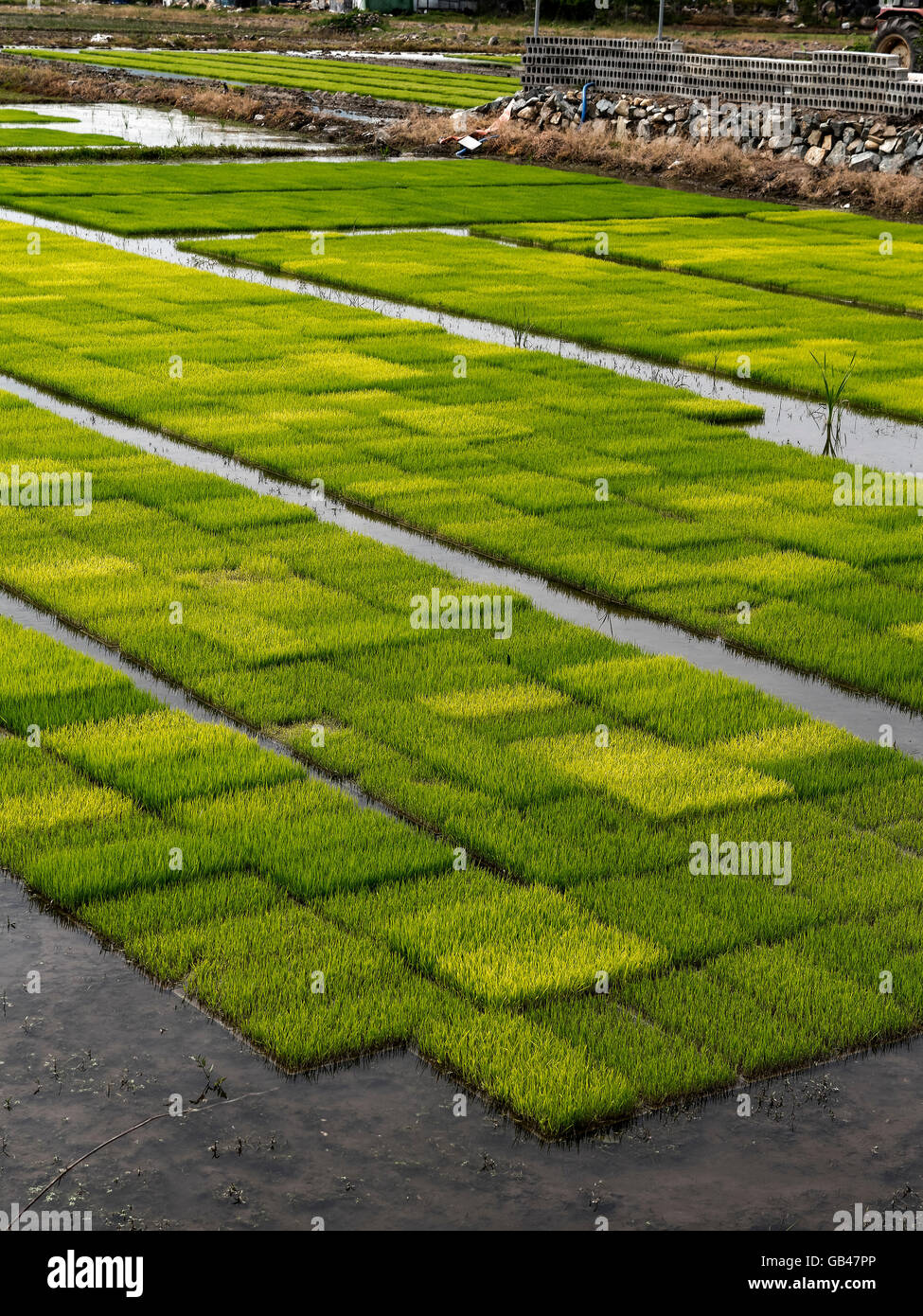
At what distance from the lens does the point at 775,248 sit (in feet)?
88.9

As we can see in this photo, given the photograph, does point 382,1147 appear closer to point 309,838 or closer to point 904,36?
point 309,838

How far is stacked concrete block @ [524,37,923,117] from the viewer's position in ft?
118

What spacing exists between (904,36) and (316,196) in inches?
788

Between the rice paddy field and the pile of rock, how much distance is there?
53.9 feet

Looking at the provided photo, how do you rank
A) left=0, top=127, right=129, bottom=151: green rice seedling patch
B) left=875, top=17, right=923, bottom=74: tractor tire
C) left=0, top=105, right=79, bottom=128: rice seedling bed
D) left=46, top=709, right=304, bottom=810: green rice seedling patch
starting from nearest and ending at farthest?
left=46, top=709, right=304, bottom=810: green rice seedling patch → left=0, top=127, right=129, bottom=151: green rice seedling patch → left=875, top=17, right=923, bottom=74: tractor tire → left=0, top=105, right=79, bottom=128: rice seedling bed

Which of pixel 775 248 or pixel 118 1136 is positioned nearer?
pixel 118 1136

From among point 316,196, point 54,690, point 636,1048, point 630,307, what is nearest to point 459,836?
point 636,1048

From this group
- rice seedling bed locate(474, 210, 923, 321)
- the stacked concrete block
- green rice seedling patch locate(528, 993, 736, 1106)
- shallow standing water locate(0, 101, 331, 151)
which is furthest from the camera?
shallow standing water locate(0, 101, 331, 151)

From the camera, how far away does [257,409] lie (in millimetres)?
15477

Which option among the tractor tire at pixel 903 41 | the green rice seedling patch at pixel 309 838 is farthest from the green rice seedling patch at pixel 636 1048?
the tractor tire at pixel 903 41

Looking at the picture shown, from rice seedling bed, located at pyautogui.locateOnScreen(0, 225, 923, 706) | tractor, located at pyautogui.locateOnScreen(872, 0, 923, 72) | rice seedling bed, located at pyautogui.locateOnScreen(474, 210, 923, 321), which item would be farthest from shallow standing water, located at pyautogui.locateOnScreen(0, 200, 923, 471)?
tractor, located at pyautogui.locateOnScreen(872, 0, 923, 72)

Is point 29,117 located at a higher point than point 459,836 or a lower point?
higher

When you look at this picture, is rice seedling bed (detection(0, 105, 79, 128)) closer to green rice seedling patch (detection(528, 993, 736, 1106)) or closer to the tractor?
the tractor
